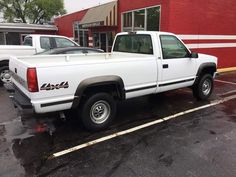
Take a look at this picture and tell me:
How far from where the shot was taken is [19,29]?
24.2m

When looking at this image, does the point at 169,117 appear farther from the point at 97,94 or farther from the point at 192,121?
the point at 97,94

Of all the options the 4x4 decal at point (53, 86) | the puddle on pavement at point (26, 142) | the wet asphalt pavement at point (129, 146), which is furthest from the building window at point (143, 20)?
the 4x4 decal at point (53, 86)

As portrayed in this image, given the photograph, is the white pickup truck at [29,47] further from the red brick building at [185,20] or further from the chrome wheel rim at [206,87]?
the chrome wheel rim at [206,87]

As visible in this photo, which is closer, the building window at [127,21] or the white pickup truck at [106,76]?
the white pickup truck at [106,76]

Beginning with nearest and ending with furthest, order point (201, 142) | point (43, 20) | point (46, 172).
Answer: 1. point (46, 172)
2. point (201, 142)
3. point (43, 20)

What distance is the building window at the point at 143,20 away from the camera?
1152cm

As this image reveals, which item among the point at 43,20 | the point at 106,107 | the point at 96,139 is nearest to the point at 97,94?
the point at 106,107

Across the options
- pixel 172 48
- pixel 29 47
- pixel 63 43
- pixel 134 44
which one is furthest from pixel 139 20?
pixel 172 48

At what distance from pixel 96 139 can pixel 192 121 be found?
232 cm

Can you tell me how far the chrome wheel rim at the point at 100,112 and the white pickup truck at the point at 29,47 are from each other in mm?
4667

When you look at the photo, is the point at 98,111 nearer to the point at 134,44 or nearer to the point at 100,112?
the point at 100,112

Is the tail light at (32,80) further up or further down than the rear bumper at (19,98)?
further up

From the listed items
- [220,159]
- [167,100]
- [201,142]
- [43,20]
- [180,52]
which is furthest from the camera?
[43,20]

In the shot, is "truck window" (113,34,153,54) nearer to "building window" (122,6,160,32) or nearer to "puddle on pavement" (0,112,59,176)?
"puddle on pavement" (0,112,59,176)
